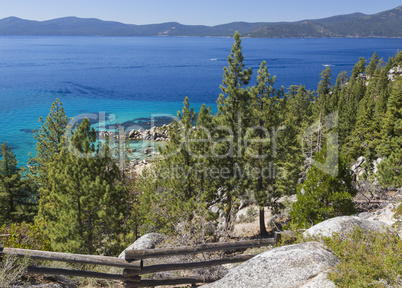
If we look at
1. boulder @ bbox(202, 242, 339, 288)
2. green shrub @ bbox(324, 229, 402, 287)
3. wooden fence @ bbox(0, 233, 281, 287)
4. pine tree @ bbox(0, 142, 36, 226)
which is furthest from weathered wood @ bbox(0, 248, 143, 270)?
pine tree @ bbox(0, 142, 36, 226)

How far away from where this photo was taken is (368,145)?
30688 mm

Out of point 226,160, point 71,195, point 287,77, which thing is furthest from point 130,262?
point 287,77

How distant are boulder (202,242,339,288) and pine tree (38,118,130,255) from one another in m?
11.3

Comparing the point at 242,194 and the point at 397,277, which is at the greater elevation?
the point at 397,277

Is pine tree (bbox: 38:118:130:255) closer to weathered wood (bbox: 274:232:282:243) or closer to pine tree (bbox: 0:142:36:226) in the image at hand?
pine tree (bbox: 0:142:36:226)

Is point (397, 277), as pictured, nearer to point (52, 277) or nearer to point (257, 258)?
point (257, 258)

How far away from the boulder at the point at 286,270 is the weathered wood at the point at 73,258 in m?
2.12

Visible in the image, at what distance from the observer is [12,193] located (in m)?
Result: 25.7

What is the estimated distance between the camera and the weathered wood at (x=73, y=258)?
7.05 metres

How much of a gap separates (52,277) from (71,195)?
357 inches

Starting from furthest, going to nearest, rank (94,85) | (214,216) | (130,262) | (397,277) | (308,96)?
(94,85)
(308,96)
(214,216)
(130,262)
(397,277)

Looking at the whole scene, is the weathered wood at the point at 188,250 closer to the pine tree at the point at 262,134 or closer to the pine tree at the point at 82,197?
the pine tree at the point at 82,197

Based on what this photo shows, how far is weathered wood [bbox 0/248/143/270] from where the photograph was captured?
705 centimetres

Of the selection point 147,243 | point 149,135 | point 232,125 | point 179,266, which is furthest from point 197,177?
point 149,135
